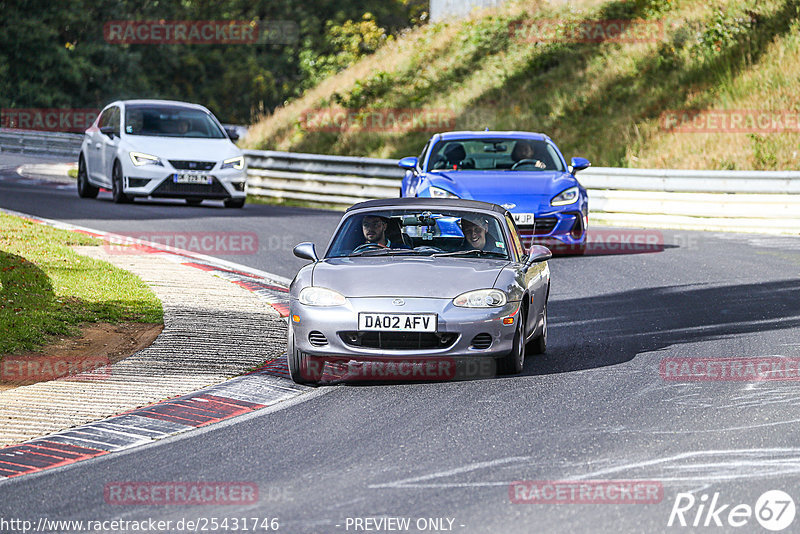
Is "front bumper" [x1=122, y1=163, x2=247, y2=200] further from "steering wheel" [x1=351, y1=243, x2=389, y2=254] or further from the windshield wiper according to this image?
the windshield wiper

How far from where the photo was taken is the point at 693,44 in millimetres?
30875

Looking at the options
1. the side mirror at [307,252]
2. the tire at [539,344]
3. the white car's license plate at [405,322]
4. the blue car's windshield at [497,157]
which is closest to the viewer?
the white car's license plate at [405,322]

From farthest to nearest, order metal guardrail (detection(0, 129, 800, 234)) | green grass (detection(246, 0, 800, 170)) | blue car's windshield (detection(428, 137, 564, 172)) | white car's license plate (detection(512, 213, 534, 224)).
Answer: green grass (detection(246, 0, 800, 170))
metal guardrail (detection(0, 129, 800, 234))
blue car's windshield (detection(428, 137, 564, 172))
white car's license plate (detection(512, 213, 534, 224))

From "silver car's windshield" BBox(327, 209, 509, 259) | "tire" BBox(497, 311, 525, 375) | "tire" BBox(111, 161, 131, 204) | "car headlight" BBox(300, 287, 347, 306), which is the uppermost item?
"silver car's windshield" BBox(327, 209, 509, 259)

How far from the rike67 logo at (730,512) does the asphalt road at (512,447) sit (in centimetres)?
3

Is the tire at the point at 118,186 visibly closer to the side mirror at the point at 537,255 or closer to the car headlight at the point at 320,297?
the side mirror at the point at 537,255

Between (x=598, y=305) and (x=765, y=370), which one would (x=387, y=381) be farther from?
(x=598, y=305)

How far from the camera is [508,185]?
16.0 metres

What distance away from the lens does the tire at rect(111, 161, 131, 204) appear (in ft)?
72.8

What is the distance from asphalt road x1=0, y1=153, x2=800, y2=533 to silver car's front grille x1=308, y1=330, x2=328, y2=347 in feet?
1.05

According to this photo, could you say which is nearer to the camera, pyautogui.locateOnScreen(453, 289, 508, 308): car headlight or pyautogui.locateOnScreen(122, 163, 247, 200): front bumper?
pyautogui.locateOnScreen(453, 289, 508, 308): car headlight

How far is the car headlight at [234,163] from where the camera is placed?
72.8ft

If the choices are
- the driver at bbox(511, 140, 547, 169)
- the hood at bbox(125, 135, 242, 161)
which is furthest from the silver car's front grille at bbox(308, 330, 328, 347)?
the hood at bbox(125, 135, 242, 161)

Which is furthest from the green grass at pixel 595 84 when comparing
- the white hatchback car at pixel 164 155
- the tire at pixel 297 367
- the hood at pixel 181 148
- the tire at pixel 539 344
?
the tire at pixel 297 367
